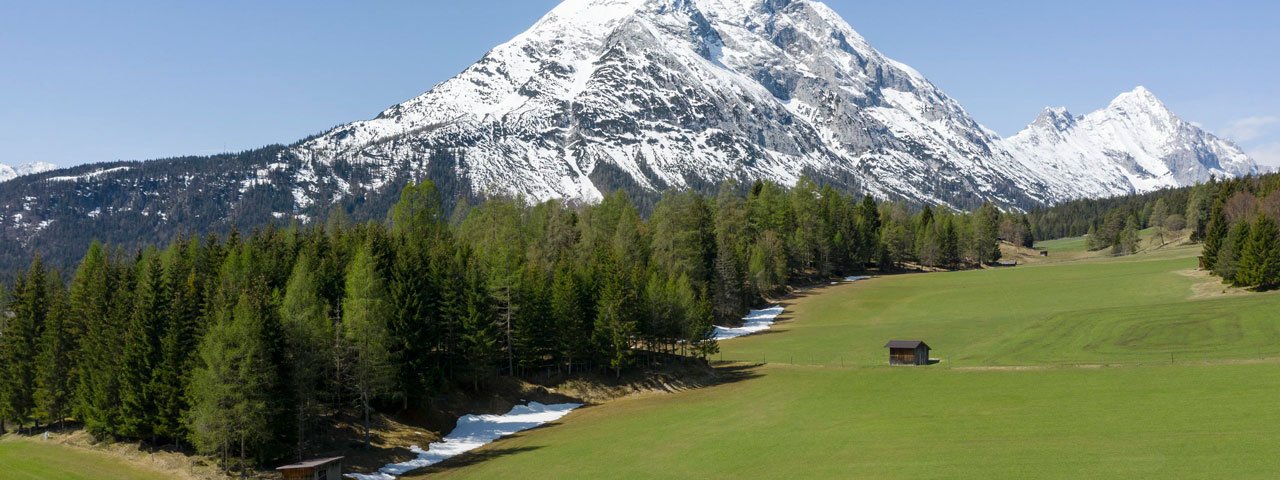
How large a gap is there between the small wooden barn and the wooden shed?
175 feet

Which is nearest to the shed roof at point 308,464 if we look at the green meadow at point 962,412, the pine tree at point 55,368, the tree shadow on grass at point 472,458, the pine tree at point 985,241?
the tree shadow on grass at point 472,458

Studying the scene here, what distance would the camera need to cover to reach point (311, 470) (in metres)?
51.0

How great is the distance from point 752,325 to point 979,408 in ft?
197

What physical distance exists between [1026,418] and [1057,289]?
8347 cm

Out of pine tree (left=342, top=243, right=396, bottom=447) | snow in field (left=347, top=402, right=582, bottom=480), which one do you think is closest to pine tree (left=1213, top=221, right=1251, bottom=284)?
snow in field (left=347, top=402, right=582, bottom=480)

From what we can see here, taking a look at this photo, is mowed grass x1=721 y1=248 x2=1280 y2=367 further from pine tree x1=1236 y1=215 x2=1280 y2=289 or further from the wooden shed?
the wooden shed

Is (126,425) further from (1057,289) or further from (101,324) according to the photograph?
(1057,289)

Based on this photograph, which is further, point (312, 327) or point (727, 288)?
point (727, 288)

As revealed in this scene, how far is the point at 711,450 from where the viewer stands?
55.5 metres

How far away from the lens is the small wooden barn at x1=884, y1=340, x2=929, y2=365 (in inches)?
3302

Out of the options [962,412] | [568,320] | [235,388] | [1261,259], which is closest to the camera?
[235,388]

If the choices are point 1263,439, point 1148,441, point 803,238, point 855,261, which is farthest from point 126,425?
point 855,261

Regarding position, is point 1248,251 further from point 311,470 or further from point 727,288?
point 311,470

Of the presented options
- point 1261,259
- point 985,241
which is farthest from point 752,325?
point 985,241
